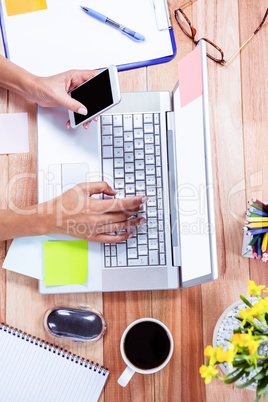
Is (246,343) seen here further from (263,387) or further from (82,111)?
(82,111)

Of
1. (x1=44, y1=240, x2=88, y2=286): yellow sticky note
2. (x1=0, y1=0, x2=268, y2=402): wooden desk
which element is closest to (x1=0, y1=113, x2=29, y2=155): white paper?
(x1=0, y1=0, x2=268, y2=402): wooden desk

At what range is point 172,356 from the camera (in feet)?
2.50

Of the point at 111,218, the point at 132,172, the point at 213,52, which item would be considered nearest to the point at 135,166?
the point at 132,172

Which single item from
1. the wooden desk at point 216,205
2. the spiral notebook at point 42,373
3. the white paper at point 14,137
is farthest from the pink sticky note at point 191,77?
the spiral notebook at point 42,373

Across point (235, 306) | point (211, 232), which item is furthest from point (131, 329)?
point (211, 232)

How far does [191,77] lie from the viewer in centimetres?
60

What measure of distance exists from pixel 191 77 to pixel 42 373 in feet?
2.28

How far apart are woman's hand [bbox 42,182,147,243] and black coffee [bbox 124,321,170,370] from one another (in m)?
0.20

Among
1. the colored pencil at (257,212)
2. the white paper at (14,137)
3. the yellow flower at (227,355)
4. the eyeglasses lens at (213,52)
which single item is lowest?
the yellow flower at (227,355)

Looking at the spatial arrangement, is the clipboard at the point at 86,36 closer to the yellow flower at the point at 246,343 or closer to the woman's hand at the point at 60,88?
the woman's hand at the point at 60,88

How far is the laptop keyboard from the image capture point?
28.5 inches

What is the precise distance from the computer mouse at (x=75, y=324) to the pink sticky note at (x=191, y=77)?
50 cm

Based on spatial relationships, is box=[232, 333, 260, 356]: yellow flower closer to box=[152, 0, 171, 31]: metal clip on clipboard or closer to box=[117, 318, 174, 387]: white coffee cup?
box=[117, 318, 174, 387]: white coffee cup

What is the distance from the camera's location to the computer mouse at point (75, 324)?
76 centimetres
